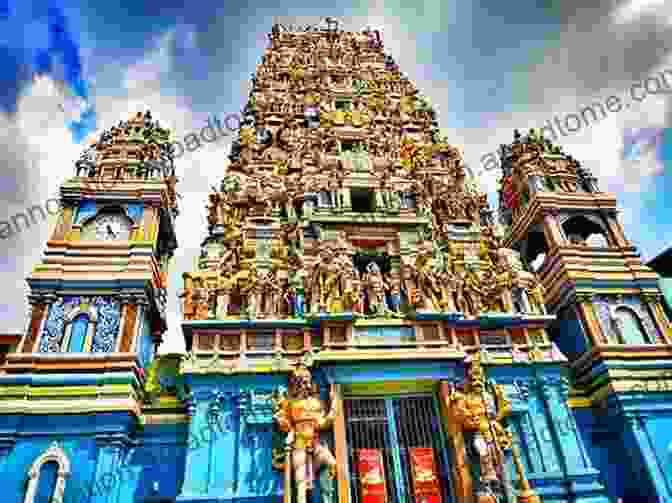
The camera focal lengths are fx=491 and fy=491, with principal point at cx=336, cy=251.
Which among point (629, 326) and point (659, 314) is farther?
point (659, 314)

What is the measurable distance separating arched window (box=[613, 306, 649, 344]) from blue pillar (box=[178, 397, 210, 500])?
1356 cm

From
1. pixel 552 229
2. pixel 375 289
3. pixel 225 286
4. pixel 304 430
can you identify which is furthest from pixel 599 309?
pixel 225 286

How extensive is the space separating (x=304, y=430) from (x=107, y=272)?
25.8ft

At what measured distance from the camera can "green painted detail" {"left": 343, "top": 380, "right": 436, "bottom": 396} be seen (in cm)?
1325

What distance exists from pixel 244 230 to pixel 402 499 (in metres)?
9.50

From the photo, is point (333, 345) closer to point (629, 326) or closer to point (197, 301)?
point (197, 301)

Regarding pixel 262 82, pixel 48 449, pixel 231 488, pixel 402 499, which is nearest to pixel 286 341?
pixel 231 488

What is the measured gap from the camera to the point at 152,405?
44.5 feet

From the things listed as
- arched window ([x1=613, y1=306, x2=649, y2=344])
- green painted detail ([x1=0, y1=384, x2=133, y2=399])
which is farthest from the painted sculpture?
green painted detail ([x1=0, y1=384, x2=133, y2=399])

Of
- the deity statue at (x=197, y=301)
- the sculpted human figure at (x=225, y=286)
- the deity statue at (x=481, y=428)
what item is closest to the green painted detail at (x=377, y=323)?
the deity statue at (x=481, y=428)

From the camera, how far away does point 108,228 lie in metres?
16.4

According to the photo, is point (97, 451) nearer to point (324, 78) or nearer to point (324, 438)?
point (324, 438)

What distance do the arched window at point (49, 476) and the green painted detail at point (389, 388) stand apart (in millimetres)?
7055

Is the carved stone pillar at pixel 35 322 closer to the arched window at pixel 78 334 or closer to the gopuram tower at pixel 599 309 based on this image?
the arched window at pixel 78 334
